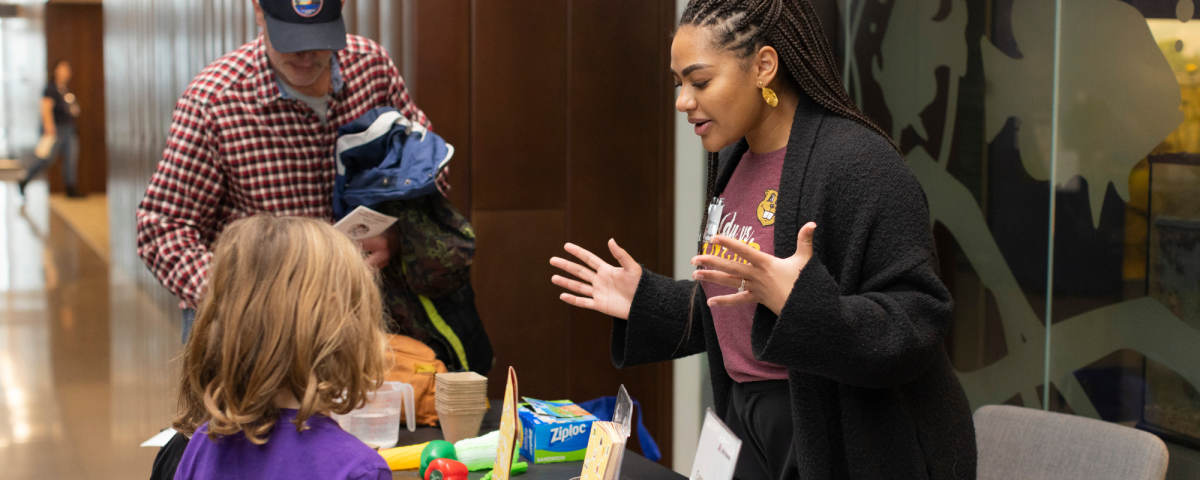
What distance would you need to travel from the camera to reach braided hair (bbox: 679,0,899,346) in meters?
1.61

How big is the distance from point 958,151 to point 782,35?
1.45m

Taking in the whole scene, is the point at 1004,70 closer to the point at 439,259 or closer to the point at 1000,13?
the point at 1000,13

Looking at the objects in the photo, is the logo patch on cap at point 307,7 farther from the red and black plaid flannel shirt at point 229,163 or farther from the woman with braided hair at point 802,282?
the woman with braided hair at point 802,282

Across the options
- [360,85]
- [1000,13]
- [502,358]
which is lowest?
[502,358]

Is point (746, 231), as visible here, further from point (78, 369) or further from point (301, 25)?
point (78, 369)

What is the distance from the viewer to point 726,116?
164 centimetres

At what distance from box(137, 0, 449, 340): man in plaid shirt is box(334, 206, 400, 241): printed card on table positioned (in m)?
0.07

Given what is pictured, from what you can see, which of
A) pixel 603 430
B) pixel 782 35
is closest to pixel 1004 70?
pixel 782 35

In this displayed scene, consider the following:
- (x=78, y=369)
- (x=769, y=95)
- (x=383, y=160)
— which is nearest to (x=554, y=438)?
(x=769, y=95)

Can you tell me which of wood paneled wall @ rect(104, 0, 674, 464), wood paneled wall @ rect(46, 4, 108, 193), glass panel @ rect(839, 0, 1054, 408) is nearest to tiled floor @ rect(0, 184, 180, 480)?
wood paneled wall @ rect(104, 0, 674, 464)

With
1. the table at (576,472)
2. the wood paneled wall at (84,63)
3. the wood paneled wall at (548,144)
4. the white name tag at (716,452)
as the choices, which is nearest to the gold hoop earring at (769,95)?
the white name tag at (716,452)

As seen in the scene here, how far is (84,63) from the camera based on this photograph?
59.0 feet

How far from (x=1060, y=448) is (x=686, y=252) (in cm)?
200

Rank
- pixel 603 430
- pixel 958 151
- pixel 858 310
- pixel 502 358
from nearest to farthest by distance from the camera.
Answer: pixel 858 310
pixel 603 430
pixel 958 151
pixel 502 358
